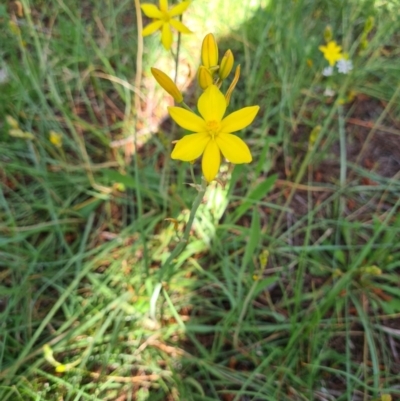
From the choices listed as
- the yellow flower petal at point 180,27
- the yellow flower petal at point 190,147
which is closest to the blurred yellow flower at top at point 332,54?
the yellow flower petal at point 180,27

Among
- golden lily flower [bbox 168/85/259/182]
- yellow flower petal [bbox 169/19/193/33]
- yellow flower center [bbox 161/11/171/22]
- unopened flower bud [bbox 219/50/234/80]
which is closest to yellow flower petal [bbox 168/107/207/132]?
golden lily flower [bbox 168/85/259/182]

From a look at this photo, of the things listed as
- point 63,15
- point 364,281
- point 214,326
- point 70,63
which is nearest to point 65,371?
point 214,326

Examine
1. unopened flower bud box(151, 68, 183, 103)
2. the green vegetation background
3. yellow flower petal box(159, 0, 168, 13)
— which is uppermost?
yellow flower petal box(159, 0, 168, 13)

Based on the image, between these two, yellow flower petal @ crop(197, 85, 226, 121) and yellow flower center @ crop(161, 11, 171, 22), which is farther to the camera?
yellow flower center @ crop(161, 11, 171, 22)

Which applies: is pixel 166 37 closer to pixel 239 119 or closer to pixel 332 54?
pixel 239 119

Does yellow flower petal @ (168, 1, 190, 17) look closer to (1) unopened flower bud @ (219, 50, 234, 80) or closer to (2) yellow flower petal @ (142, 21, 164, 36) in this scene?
(2) yellow flower petal @ (142, 21, 164, 36)
